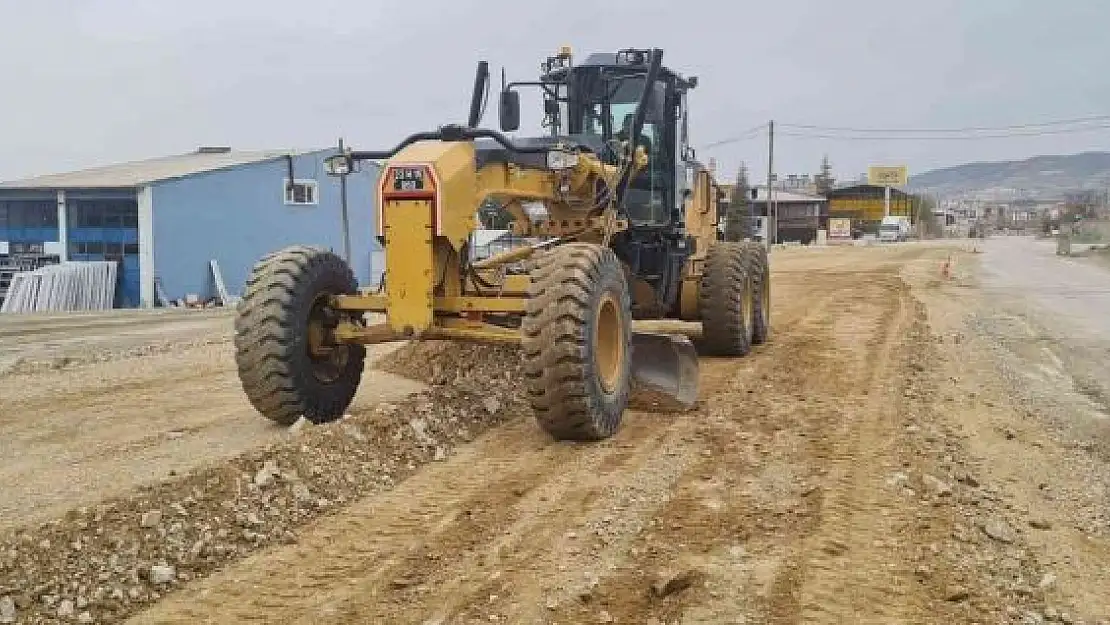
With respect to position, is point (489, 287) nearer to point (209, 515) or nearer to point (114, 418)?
point (209, 515)

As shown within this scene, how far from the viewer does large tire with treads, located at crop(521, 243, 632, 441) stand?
20.3 ft

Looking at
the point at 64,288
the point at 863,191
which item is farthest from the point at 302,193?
the point at 863,191

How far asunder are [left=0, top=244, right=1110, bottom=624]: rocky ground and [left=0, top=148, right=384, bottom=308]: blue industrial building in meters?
16.7

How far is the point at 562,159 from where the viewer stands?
719cm

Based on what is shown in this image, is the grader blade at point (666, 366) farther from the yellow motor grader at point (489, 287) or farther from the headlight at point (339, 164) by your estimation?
the headlight at point (339, 164)

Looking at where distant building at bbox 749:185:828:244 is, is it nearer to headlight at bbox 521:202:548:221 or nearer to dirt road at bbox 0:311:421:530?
dirt road at bbox 0:311:421:530

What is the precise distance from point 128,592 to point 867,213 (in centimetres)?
9124

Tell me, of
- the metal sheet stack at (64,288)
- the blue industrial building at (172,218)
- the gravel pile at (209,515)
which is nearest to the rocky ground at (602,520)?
the gravel pile at (209,515)

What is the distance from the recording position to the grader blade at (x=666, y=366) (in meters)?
7.99

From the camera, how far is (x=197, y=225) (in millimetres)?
24953

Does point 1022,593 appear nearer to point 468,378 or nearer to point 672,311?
point 468,378

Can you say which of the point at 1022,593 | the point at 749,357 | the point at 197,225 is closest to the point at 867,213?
the point at 197,225

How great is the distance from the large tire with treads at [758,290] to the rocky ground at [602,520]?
294 cm

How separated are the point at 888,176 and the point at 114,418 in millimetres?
91312
